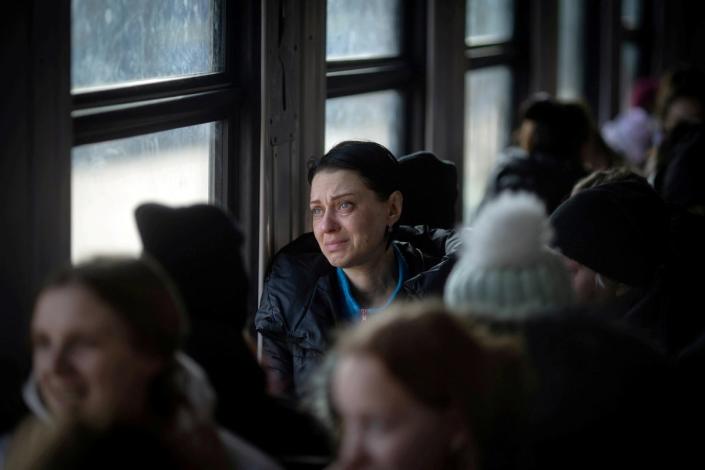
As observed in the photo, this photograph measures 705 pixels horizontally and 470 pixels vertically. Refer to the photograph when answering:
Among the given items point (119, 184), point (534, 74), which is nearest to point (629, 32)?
point (534, 74)

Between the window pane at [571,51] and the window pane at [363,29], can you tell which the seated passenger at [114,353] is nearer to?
the window pane at [363,29]

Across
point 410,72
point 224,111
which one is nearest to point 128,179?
point 224,111

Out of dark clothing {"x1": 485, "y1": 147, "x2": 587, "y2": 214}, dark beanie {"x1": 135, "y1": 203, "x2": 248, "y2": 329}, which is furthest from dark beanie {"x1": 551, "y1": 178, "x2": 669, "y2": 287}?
dark clothing {"x1": 485, "y1": 147, "x2": 587, "y2": 214}

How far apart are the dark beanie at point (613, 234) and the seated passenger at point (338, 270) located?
1.34 feet

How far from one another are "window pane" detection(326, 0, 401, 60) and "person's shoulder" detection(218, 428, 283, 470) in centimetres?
224

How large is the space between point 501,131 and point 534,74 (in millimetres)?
346

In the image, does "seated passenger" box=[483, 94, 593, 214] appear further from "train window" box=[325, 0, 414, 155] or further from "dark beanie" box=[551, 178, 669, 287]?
"dark beanie" box=[551, 178, 669, 287]

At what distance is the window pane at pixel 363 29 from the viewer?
12.7ft

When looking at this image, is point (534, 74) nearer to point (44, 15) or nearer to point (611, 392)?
point (44, 15)

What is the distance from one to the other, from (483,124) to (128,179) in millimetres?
3053

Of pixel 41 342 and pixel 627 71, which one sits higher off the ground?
pixel 627 71

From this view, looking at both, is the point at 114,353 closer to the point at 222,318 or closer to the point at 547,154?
the point at 222,318

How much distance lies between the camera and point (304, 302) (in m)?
3.02

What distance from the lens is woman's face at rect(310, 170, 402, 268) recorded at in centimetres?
299
